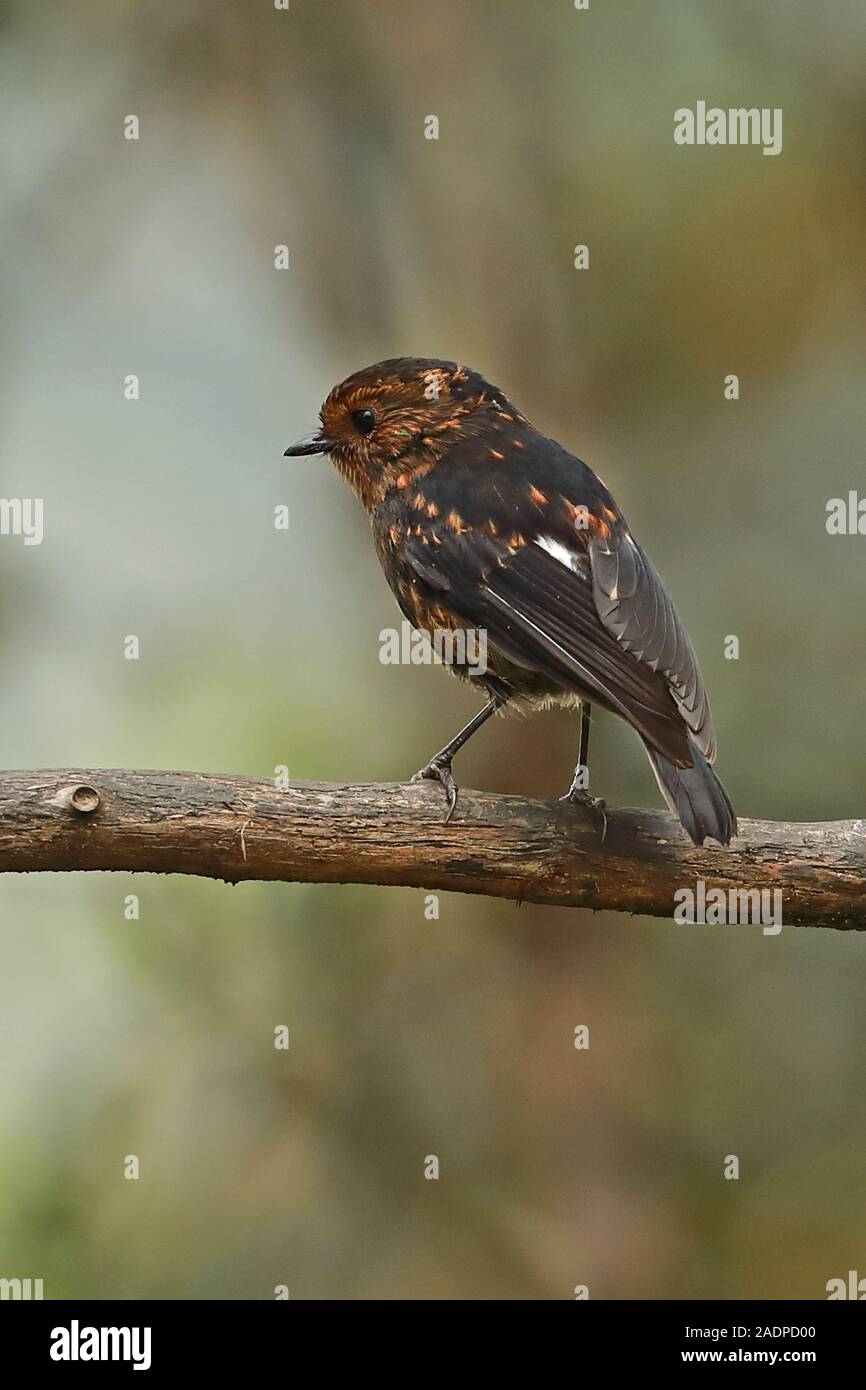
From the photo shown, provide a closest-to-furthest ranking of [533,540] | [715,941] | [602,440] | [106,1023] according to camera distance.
A: 1. [533,540]
2. [106,1023]
3. [715,941]
4. [602,440]

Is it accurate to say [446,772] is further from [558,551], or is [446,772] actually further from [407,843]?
[558,551]

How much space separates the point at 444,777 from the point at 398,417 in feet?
4.59

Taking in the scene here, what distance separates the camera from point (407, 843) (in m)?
3.65

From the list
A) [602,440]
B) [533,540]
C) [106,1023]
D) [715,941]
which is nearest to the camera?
[533,540]

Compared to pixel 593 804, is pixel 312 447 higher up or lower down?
higher up

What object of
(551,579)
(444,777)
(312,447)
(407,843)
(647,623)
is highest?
(312,447)

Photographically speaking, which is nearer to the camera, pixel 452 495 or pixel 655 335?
pixel 452 495

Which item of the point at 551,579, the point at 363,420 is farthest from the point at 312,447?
the point at 551,579

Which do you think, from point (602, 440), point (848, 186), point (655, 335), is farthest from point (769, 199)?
point (602, 440)

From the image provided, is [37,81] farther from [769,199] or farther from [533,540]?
[533,540]

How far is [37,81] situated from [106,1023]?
13.9 feet

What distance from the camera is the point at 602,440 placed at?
22.5 ft

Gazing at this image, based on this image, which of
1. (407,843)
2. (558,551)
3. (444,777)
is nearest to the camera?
(407,843)

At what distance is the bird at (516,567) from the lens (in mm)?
3738
